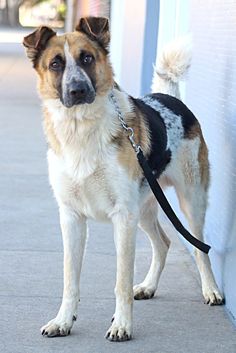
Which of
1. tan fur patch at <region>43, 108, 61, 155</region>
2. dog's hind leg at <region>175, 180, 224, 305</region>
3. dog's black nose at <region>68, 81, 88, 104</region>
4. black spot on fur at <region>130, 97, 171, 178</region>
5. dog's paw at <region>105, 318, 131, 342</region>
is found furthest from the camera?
dog's hind leg at <region>175, 180, 224, 305</region>

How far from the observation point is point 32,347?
509 centimetres

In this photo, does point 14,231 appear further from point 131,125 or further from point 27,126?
point 27,126

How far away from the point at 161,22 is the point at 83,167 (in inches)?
190

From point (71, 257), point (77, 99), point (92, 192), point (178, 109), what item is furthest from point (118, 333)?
point (178, 109)

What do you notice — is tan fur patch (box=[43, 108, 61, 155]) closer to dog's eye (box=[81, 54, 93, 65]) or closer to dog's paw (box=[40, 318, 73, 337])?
dog's eye (box=[81, 54, 93, 65])

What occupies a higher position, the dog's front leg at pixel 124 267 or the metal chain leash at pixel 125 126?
the metal chain leash at pixel 125 126

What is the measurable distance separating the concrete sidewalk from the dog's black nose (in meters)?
1.43

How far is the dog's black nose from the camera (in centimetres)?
497

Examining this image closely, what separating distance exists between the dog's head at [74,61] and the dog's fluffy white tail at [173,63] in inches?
48.5

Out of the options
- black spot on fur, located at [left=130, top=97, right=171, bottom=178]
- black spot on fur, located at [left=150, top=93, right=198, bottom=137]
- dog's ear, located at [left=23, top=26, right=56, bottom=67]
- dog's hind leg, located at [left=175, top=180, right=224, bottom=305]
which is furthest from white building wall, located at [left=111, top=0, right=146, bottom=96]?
dog's ear, located at [left=23, top=26, right=56, bottom=67]

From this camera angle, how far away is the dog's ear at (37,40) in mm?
5180

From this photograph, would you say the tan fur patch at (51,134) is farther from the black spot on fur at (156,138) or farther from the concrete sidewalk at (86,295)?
the concrete sidewalk at (86,295)

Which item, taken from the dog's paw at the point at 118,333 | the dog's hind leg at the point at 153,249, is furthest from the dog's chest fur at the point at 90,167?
the dog's hind leg at the point at 153,249

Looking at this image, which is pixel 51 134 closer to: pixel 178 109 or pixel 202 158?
pixel 178 109
